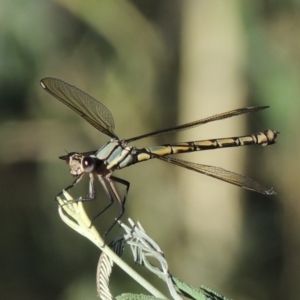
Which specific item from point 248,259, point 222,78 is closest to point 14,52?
point 222,78

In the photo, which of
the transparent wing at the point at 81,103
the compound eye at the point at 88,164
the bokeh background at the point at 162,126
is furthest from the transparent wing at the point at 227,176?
the bokeh background at the point at 162,126

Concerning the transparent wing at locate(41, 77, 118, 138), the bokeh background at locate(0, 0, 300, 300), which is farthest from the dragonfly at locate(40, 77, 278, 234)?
the bokeh background at locate(0, 0, 300, 300)

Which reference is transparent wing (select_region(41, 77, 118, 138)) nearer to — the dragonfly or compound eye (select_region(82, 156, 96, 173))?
the dragonfly

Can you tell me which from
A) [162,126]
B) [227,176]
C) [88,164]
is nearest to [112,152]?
[88,164]

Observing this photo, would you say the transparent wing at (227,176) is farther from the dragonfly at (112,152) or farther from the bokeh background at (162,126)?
the bokeh background at (162,126)

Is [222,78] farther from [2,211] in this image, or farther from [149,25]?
[2,211]
